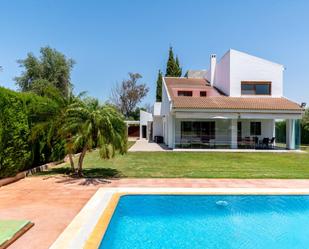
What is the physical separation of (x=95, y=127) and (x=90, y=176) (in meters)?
3.11

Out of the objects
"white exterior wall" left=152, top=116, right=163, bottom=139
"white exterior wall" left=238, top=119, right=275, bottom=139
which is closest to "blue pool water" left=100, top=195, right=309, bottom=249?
"white exterior wall" left=238, top=119, right=275, bottom=139

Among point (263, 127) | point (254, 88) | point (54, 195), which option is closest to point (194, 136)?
point (263, 127)

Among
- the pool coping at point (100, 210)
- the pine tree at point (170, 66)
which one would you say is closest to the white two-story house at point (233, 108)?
the pool coping at point (100, 210)

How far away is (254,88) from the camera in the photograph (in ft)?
121

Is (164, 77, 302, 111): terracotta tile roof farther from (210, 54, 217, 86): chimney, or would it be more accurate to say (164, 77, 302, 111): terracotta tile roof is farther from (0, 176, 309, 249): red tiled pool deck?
(0, 176, 309, 249): red tiled pool deck

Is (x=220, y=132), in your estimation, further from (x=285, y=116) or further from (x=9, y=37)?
(x=9, y=37)

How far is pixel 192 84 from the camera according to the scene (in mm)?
→ 42594

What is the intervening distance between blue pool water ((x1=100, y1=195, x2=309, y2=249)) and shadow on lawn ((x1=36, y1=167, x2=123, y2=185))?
3.33m

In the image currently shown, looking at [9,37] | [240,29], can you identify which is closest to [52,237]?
[240,29]

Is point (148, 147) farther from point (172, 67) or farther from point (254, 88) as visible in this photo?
point (172, 67)

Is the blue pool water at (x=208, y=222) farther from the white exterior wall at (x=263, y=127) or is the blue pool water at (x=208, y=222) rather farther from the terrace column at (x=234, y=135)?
the white exterior wall at (x=263, y=127)

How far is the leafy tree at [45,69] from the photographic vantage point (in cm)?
5788

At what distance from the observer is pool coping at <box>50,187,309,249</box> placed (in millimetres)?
6538

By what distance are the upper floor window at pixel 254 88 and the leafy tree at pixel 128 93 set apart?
4799 cm
